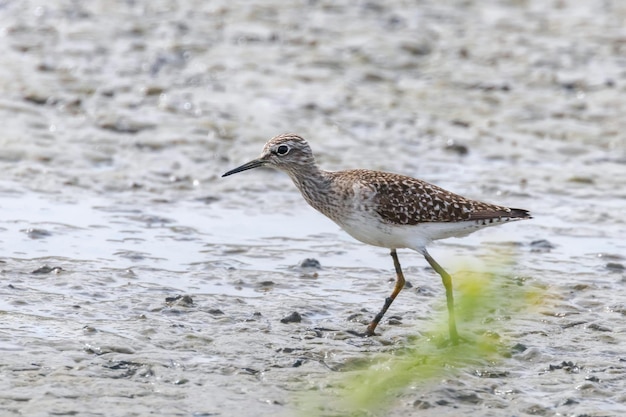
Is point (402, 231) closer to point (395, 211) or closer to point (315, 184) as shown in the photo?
point (395, 211)

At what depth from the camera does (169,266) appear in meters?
11.5

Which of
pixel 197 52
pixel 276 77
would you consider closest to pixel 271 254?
pixel 276 77

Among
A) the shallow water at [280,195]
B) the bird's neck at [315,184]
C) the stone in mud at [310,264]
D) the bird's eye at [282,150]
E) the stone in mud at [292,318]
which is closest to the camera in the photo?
the shallow water at [280,195]

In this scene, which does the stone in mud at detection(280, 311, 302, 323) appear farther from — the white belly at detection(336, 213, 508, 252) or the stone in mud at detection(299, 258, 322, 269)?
the stone in mud at detection(299, 258, 322, 269)

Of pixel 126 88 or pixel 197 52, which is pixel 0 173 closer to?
pixel 126 88

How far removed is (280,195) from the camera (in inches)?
551

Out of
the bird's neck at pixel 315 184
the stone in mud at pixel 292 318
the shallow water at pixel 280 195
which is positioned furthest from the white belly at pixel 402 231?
the stone in mud at pixel 292 318

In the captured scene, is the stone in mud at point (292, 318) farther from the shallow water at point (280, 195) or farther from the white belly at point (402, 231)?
the white belly at point (402, 231)

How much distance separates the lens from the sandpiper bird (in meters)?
10.1

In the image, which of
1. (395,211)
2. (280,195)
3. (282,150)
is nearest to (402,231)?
(395,211)

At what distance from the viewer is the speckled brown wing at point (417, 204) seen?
10.1 meters

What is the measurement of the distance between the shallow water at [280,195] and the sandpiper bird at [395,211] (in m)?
0.42

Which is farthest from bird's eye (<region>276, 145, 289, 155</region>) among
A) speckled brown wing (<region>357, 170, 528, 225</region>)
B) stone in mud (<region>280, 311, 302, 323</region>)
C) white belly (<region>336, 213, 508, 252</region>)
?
stone in mud (<region>280, 311, 302, 323</region>)

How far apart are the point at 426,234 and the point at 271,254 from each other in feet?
7.41
